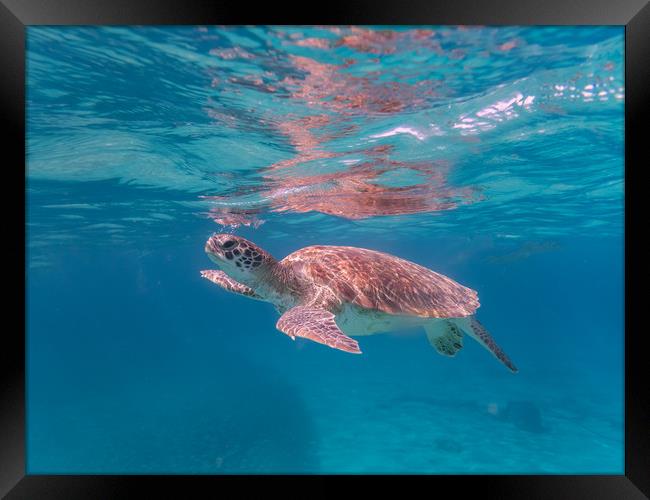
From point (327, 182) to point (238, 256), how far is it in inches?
222

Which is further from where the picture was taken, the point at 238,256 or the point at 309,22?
the point at 238,256

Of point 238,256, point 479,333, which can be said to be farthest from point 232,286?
point 479,333

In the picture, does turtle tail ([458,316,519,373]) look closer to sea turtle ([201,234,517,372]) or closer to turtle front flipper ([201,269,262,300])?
sea turtle ([201,234,517,372])

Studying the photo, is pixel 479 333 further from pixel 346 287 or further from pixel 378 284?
pixel 346 287

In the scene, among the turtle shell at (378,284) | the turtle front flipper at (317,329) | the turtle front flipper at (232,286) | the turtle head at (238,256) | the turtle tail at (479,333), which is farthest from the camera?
the turtle tail at (479,333)

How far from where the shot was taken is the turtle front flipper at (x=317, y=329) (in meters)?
3.15

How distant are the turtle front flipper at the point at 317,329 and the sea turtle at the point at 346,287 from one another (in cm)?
15

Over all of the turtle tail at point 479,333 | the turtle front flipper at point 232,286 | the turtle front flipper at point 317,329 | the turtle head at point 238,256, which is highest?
the turtle head at point 238,256

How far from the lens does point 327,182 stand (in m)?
10.2

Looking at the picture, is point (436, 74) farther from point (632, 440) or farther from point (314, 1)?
point (632, 440)

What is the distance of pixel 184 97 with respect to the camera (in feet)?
18.8

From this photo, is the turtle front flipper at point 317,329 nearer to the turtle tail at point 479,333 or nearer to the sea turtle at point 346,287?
the sea turtle at point 346,287

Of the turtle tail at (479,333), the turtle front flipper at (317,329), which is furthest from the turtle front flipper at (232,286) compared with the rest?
the turtle tail at (479,333)

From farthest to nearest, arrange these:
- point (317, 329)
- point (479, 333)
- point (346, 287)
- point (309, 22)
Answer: point (479, 333) → point (346, 287) → point (317, 329) → point (309, 22)
